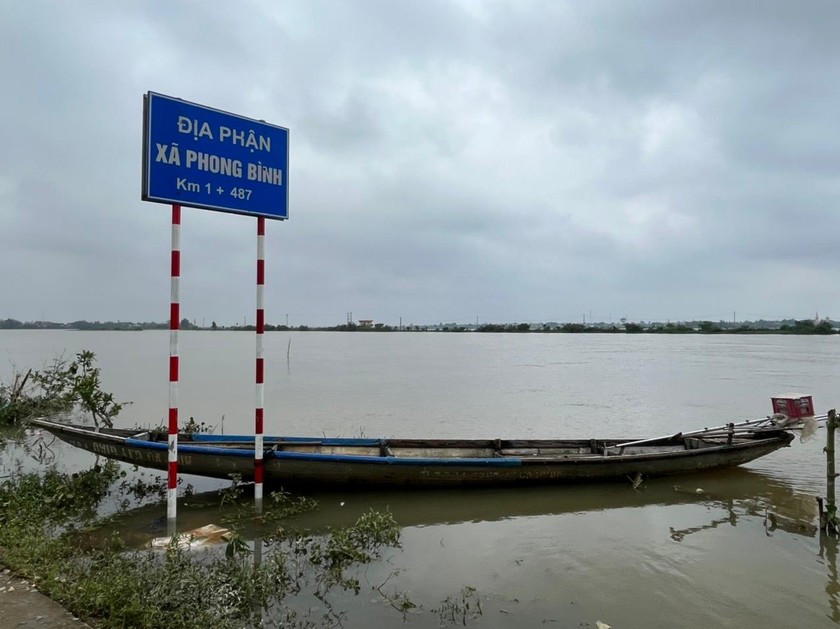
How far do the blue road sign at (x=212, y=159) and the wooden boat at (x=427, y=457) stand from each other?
319 cm

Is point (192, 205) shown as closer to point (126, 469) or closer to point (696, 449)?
point (126, 469)

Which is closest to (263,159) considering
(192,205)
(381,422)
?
(192,205)

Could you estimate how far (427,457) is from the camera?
25.0 feet

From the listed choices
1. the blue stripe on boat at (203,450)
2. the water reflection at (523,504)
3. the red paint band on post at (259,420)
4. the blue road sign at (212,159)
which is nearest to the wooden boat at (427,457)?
the blue stripe on boat at (203,450)

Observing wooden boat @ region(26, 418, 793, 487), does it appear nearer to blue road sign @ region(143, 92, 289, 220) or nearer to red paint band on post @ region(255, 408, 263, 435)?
red paint band on post @ region(255, 408, 263, 435)

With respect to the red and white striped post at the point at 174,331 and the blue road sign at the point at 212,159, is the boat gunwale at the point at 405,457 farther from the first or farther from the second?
the blue road sign at the point at 212,159

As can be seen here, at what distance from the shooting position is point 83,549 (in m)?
5.07

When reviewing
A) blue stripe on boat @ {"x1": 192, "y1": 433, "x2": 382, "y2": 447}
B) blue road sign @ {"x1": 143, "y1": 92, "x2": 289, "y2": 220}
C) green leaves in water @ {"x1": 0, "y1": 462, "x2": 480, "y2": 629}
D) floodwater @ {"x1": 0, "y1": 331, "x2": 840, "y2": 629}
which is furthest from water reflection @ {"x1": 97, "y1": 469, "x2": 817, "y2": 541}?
blue road sign @ {"x1": 143, "y1": 92, "x2": 289, "y2": 220}

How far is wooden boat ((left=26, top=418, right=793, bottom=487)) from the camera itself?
675cm

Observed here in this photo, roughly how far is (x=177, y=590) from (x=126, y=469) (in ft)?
18.9

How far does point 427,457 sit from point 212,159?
4838 millimetres

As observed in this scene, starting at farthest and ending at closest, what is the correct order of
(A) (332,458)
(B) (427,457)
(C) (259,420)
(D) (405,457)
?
(B) (427,457)
(D) (405,457)
(A) (332,458)
(C) (259,420)

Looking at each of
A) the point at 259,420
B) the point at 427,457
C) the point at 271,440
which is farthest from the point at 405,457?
A: the point at 259,420

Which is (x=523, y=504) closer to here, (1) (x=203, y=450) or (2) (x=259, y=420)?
(2) (x=259, y=420)
